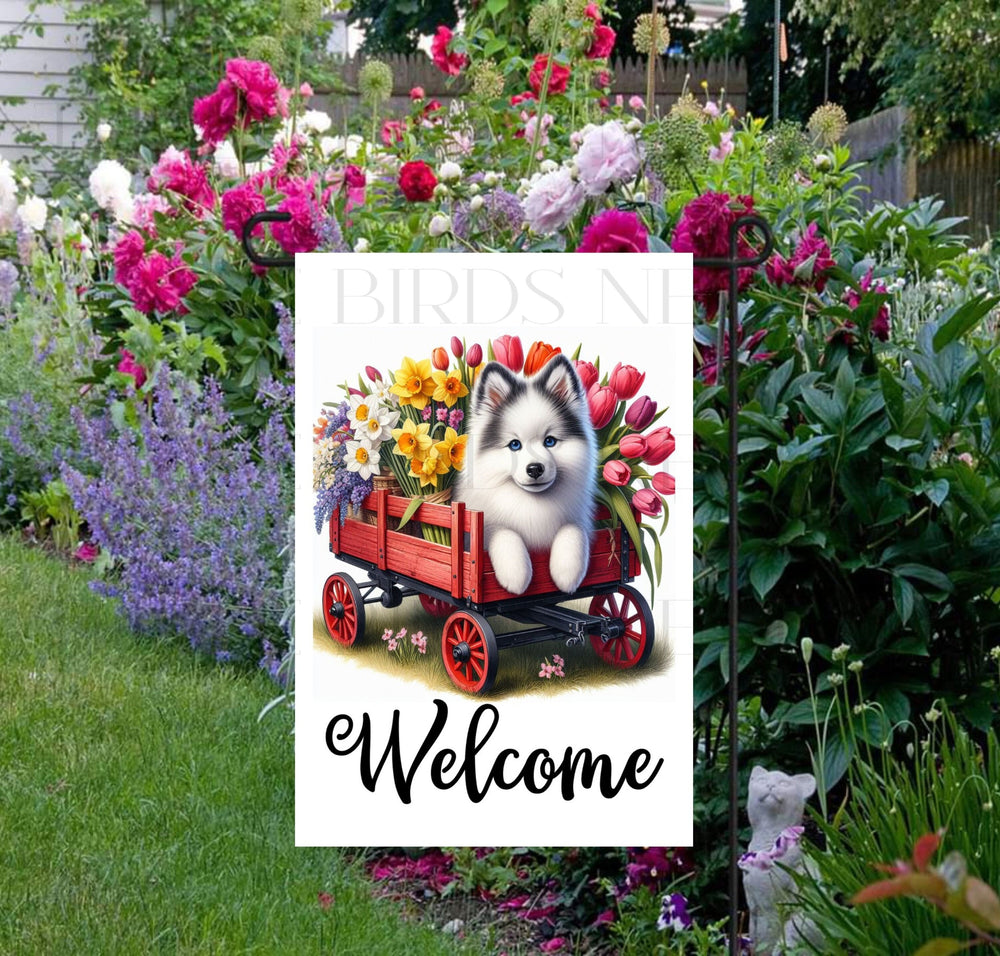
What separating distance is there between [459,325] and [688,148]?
31.7 inches

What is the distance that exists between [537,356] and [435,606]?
38cm

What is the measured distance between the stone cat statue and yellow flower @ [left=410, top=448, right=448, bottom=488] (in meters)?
0.67

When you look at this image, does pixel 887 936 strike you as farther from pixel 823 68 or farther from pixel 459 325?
pixel 823 68

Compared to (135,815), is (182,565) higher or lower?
higher

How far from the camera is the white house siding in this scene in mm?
9766

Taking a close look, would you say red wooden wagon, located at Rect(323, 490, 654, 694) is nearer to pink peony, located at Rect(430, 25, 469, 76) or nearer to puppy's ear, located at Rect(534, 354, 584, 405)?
puppy's ear, located at Rect(534, 354, 584, 405)

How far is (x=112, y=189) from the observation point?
17.4 ft

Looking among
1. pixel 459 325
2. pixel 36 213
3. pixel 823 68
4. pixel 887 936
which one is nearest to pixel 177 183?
pixel 36 213

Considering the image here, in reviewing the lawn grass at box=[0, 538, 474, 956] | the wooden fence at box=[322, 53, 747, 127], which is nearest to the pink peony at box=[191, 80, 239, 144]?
the lawn grass at box=[0, 538, 474, 956]

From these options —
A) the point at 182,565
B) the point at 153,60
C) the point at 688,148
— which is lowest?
the point at 182,565

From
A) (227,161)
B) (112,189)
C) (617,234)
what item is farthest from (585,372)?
(112,189)

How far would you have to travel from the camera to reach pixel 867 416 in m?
2.14

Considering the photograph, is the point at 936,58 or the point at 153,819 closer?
the point at 153,819

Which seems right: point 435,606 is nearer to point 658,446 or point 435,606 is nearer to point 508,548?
point 508,548
